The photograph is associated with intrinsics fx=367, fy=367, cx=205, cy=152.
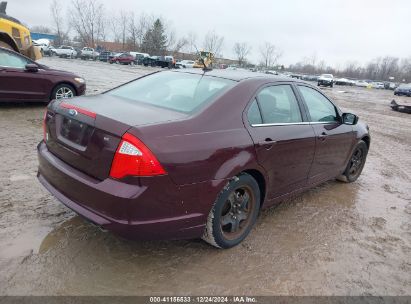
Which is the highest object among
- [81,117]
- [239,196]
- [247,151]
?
[81,117]

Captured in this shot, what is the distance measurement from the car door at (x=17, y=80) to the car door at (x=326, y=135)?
6.44 meters

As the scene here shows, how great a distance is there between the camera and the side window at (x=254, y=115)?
3.34 meters

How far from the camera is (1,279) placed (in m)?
2.65

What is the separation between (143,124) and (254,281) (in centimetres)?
150

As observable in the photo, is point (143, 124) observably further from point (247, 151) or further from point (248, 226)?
point (248, 226)

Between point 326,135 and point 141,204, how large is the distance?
8.71ft

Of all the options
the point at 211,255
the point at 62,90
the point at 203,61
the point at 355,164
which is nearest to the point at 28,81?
the point at 62,90

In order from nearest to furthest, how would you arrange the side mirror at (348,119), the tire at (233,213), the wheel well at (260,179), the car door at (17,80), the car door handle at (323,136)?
the tire at (233,213) < the wheel well at (260,179) < the car door handle at (323,136) < the side mirror at (348,119) < the car door at (17,80)

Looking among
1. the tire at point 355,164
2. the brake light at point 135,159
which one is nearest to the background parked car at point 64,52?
the tire at point 355,164

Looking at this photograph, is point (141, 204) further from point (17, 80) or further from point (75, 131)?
point (17, 80)

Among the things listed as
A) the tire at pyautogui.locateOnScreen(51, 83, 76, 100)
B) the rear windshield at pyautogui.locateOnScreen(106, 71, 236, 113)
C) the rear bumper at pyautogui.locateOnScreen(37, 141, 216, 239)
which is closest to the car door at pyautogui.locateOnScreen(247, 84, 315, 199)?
the rear windshield at pyautogui.locateOnScreen(106, 71, 236, 113)

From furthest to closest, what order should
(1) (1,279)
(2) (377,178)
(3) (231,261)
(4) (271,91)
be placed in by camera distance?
(2) (377,178) → (4) (271,91) → (3) (231,261) → (1) (1,279)

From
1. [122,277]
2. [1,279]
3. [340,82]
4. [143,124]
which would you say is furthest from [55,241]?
[340,82]

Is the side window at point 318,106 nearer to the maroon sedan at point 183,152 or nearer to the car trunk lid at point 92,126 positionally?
the maroon sedan at point 183,152
